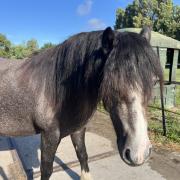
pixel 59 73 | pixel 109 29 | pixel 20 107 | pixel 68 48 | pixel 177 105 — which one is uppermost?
pixel 109 29

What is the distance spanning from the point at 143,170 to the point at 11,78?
198 cm

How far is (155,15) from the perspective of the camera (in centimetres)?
3469

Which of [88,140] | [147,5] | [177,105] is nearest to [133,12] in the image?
[147,5]

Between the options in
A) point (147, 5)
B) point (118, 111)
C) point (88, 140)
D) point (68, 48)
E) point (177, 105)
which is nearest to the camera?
point (118, 111)

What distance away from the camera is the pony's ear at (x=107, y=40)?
1665mm

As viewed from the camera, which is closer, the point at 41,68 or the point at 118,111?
the point at 118,111

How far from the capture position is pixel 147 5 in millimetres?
34688

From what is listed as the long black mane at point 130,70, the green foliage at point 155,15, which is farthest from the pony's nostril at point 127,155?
the green foliage at point 155,15

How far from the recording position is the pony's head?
153 cm

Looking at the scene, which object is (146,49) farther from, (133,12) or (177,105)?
(133,12)

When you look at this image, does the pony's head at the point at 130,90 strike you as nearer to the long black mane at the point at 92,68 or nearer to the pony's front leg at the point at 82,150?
the long black mane at the point at 92,68

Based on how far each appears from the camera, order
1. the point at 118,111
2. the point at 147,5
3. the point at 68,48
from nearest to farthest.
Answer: the point at 118,111
the point at 68,48
the point at 147,5

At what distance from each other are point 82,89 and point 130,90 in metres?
0.56

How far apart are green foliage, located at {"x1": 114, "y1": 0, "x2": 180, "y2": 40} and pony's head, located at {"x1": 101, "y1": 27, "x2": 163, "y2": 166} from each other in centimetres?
3230
